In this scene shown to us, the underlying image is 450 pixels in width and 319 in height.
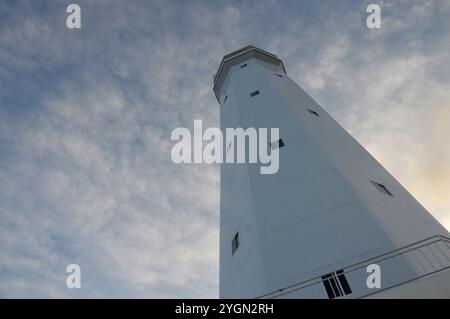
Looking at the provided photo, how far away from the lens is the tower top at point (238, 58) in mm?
26109

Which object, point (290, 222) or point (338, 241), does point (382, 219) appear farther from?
point (290, 222)

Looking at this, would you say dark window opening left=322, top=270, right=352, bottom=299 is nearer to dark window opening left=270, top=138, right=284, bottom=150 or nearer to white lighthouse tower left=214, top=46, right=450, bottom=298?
white lighthouse tower left=214, top=46, right=450, bottom=298

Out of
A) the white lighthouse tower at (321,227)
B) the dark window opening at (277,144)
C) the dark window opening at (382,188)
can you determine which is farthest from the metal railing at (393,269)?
the dark window opening at (277,144)

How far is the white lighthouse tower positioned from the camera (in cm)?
800

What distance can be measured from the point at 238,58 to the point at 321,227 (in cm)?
1903

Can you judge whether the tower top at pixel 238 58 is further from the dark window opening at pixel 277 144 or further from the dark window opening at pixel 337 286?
the dark window opening at pixel 337 286

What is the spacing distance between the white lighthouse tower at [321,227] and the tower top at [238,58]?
10475mm

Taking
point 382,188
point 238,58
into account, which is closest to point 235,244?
point 382,188

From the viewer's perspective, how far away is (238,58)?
26.2m

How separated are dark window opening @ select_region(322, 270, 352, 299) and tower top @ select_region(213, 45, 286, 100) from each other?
2030 cm

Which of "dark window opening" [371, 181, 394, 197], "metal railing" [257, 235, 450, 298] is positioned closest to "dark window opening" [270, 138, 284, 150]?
"dark window opening" [371, 181, 394, 197]
